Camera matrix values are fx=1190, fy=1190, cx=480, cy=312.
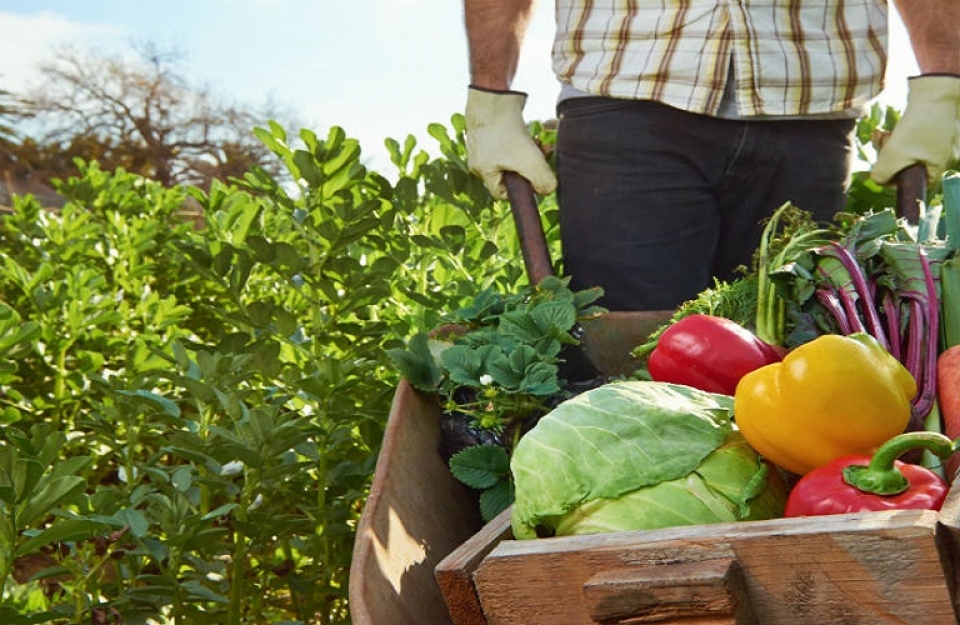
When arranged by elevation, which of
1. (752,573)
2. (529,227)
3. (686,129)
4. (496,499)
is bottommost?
(496,499)

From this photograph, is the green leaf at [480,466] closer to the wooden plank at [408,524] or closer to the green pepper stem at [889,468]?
the wooden plank at [408,524]

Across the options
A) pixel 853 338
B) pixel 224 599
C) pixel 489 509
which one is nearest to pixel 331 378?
pixel 224 599

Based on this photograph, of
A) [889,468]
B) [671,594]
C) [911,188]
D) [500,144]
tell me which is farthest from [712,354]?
[911,188]

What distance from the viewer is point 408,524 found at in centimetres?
160

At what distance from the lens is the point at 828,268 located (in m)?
1.71

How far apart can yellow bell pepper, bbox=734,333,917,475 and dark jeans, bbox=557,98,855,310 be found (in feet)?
4.33

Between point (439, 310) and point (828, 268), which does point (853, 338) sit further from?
point (439, 310)

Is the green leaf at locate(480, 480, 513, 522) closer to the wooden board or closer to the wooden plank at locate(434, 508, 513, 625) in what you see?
the wooden board

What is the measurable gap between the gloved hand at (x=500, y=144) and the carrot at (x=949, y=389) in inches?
50.0

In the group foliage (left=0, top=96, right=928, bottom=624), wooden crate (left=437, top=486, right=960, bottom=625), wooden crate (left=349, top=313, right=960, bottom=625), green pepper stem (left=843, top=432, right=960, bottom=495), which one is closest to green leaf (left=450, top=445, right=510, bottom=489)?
foliage (left=0, top=96, right=928, bottom=624)

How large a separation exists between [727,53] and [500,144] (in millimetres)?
544

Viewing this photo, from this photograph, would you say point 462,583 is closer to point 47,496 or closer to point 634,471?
point 634,471

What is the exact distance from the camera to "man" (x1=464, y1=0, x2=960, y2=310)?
2.65 meters

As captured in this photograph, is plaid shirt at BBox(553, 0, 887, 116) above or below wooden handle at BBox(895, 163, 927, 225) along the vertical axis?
above
